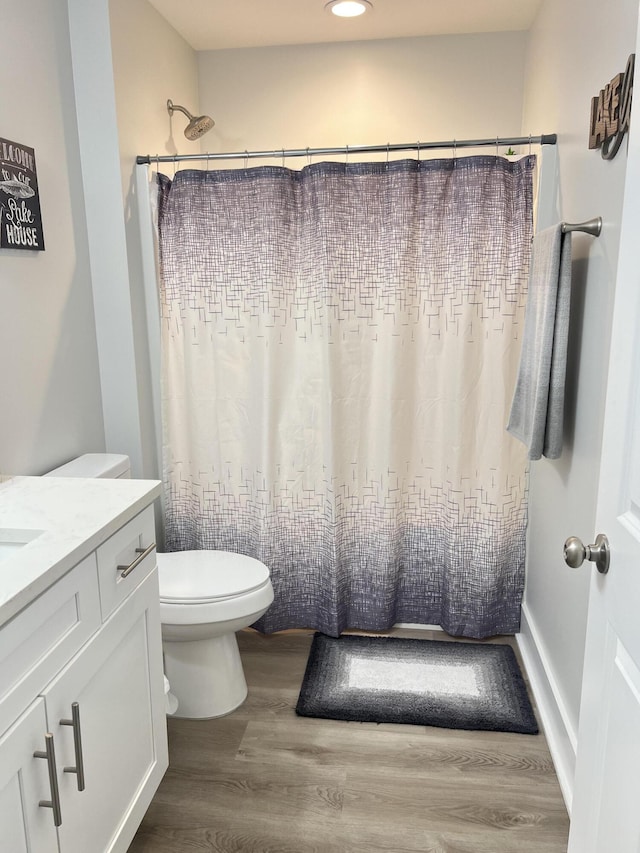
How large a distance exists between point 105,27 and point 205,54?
0.96 m

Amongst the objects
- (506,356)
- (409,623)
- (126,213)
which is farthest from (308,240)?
(409,623)

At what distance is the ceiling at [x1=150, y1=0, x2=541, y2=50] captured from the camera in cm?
245

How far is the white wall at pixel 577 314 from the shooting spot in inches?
61.8

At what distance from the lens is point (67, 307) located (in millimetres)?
2131

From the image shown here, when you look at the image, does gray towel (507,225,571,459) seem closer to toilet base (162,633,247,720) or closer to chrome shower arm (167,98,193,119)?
Answer: toilet base (162,633,247,720)

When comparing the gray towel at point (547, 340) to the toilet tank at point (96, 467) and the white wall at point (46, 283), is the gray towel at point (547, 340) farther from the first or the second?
the white wall at point (46, 283)

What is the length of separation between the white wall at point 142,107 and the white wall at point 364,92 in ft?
0.99

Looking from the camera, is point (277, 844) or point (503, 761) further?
point (503, 761)

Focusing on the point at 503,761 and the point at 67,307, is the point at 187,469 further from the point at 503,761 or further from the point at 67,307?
the point at 503,761

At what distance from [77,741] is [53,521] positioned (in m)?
0.43

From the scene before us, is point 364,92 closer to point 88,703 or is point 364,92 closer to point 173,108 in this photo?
point 173,108

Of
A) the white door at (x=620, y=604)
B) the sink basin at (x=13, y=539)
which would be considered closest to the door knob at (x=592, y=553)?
the white door at (x=620, y=604)

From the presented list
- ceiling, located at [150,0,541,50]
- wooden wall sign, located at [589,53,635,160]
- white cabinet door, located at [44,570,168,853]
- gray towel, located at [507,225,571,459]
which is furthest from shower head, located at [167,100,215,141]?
white cabinet door, located at [44,570,168,853]

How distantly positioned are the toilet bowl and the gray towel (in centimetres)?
99
